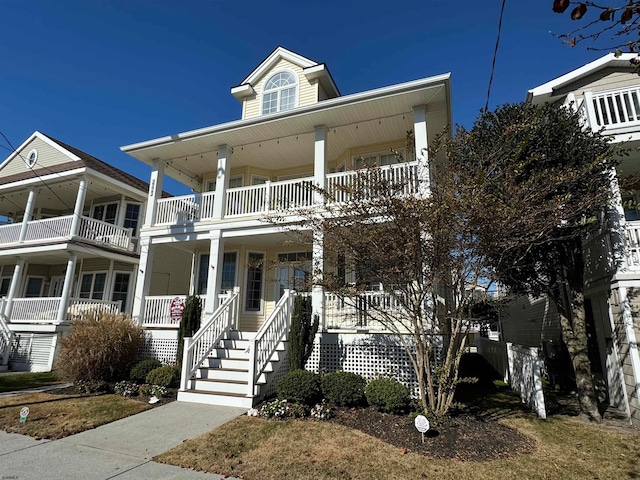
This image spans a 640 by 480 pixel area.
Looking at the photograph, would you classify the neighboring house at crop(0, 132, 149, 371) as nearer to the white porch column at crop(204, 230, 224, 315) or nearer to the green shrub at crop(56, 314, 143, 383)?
the green shrub at crop(56, 314, 143, 383)

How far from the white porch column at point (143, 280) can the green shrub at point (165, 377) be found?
299cm

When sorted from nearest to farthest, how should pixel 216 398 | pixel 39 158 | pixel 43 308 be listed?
pixel 216 398
pixel 43 308
pixel 39 158

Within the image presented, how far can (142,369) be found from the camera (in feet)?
31.1

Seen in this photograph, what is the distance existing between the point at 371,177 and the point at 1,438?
7.66 metres

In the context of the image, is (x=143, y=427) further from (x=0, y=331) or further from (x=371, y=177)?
(x=0, y=331)

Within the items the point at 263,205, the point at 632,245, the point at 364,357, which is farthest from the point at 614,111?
the point at 263,205

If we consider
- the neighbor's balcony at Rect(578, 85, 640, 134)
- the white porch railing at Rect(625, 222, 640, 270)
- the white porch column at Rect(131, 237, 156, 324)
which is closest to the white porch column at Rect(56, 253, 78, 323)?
the white porch column at Rect(131, 237, 156, 324)

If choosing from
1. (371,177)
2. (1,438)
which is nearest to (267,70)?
(371,177)

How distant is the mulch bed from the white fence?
1268 mm

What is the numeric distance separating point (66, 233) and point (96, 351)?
8.19 metres

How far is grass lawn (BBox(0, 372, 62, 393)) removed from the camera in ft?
32.4

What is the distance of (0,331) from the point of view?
13.8 meters

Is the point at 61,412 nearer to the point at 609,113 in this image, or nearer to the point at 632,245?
the point at 632,245

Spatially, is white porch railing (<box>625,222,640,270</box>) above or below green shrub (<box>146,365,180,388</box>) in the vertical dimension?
above
